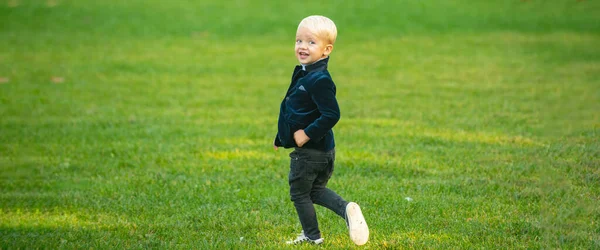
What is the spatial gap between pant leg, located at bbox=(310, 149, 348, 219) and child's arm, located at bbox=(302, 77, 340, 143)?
0.31 meters

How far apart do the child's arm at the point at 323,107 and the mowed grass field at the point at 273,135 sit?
0.99 m

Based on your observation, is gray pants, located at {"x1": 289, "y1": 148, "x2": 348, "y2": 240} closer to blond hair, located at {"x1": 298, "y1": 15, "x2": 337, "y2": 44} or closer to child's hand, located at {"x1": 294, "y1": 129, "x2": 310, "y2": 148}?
child's hand, located at {"x1": 294, "y1": 129, "x2": 310, "y2": 148}

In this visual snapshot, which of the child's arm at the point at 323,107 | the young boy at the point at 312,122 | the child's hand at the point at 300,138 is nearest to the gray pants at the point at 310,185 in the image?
the young boy at the point at 312,122

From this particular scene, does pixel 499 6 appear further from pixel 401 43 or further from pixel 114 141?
pixel 114 141

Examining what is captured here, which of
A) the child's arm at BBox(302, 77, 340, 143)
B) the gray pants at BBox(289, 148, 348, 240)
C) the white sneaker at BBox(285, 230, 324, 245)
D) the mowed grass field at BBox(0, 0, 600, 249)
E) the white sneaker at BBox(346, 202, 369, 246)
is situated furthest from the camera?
the mowed grass field at BBox(0, 0, 600, 249)

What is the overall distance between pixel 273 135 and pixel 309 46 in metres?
4.98

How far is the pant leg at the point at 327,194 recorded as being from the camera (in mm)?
5383

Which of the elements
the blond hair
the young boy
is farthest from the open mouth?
the blond hair

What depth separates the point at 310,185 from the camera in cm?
537

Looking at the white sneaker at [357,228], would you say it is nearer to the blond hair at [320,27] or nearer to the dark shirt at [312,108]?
the dark shirt at [312,108]

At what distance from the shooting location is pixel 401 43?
19922 mm

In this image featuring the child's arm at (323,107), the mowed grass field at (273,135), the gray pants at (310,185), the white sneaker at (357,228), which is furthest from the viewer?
the mowed grass field at (273,135)

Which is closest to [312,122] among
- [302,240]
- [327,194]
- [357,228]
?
[327,194]

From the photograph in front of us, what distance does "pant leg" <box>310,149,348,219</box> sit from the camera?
5.38 metres
